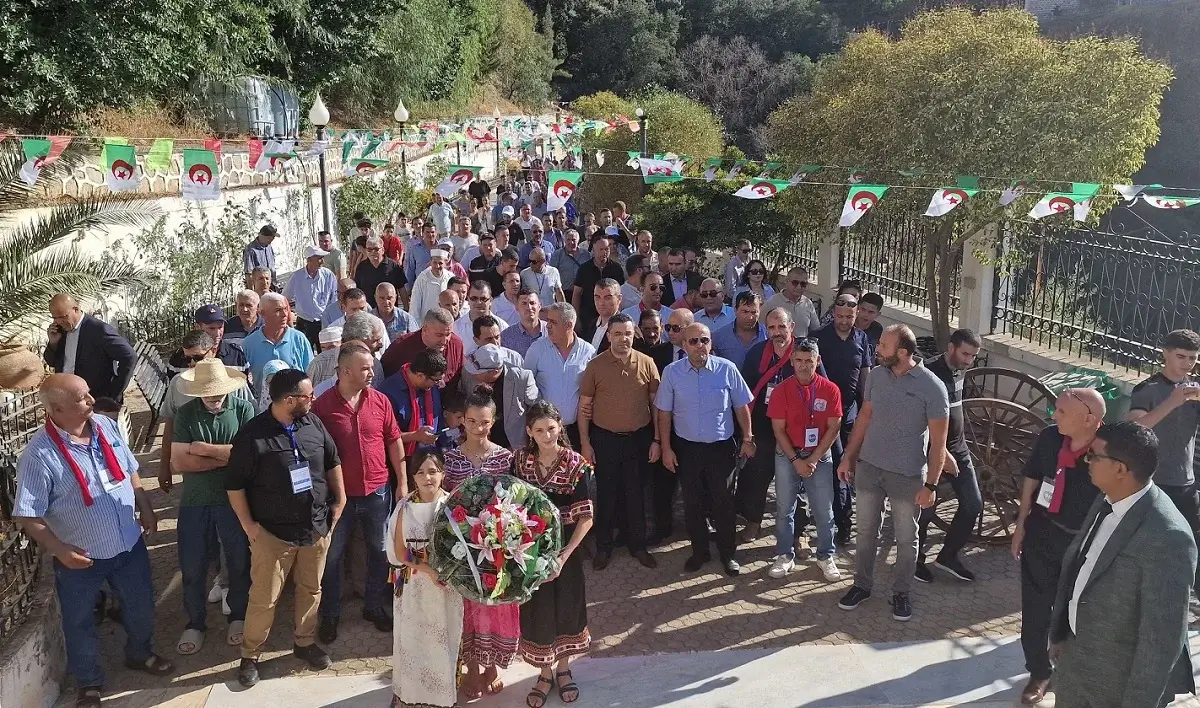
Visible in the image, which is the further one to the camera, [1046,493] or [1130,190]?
[1130,190]

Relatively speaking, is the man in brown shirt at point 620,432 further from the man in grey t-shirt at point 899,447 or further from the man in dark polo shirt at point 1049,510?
the man in dark polo shirt at point 1049,510

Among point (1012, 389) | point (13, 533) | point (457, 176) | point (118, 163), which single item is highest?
point (118, 163)

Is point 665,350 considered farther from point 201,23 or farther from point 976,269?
point 201,23

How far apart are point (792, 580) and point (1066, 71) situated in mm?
5195

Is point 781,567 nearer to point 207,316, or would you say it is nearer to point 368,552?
point 368,552

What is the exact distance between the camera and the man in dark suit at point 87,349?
608cm

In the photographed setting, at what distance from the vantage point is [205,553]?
5.04 m

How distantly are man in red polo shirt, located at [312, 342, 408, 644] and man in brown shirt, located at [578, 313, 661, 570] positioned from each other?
1345 millimetres

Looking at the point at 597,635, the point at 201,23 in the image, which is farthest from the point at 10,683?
the point at 201,23

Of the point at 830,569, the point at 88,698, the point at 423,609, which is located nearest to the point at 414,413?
the point at 423,609

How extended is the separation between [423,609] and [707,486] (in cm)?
239

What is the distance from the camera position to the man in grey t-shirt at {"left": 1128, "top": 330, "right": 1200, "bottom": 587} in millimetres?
4805

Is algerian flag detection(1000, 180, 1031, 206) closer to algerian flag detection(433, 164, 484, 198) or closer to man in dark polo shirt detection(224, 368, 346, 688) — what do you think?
man in dark polo shirt detection(224, 368, 346, 688)

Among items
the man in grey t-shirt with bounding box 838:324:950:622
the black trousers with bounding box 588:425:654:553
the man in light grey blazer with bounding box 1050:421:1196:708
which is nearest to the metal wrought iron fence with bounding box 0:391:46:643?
the black trousers with bounding box 588:425:654:553
